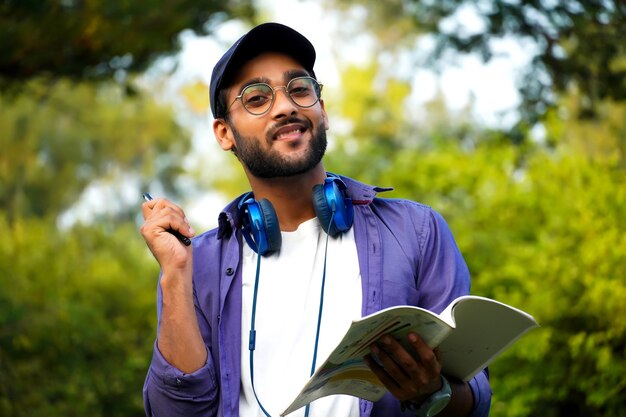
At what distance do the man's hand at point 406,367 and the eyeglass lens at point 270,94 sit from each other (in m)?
0.87

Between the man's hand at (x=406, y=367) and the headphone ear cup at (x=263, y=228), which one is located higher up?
the headphone ear cup at (x=263, y=228)

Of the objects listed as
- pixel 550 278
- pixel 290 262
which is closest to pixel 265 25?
pixel 290 262

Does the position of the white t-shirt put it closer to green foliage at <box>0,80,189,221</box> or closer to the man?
the man

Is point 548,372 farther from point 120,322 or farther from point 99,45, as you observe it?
point 120,322

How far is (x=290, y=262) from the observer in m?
3.09

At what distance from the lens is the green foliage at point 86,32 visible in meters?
8.31

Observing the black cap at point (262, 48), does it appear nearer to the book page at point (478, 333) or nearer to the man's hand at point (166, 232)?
the man's hand at point (166, 232)

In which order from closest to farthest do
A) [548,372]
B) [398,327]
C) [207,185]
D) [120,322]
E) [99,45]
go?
[398,327] → [548,372] → [99,45] → [120,322] → [207,185]

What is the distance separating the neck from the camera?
316 centimetres

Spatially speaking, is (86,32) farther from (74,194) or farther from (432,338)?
(74,194)

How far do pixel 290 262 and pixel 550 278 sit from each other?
5412mm

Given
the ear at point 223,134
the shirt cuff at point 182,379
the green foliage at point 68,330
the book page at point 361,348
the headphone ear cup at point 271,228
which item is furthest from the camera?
the green foliage at point 68,330

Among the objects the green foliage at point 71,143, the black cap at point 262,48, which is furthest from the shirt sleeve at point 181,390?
the green foliage at point 71,143

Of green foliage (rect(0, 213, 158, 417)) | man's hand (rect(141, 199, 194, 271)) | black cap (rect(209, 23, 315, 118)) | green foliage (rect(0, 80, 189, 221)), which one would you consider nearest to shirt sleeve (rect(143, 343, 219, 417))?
man's hand (rect(141, 199, 194, 271))
